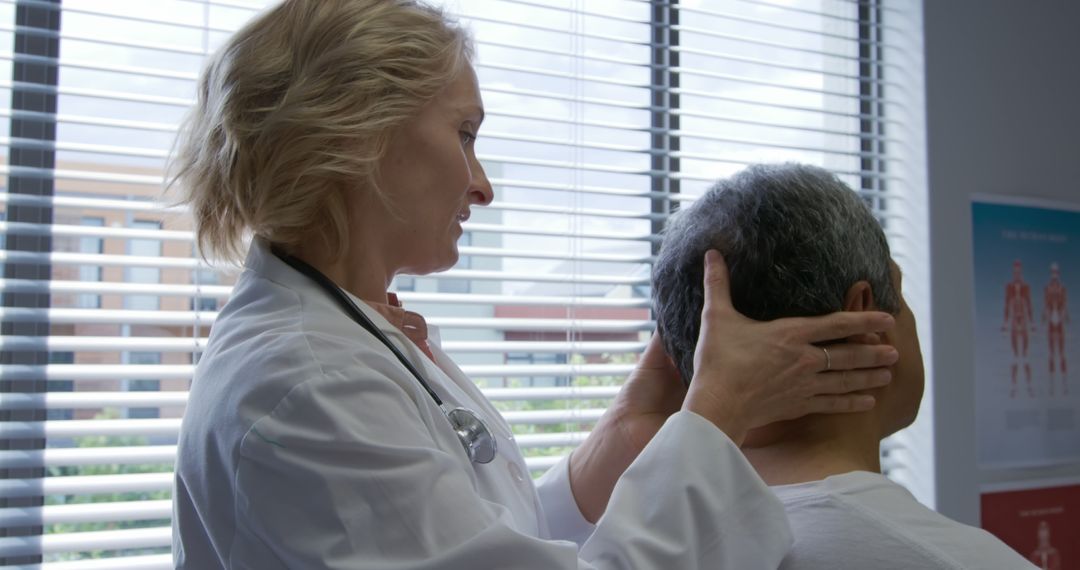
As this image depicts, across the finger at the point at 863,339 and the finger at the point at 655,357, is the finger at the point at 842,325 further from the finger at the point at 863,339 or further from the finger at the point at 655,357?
→ the finger at the point at 655,357

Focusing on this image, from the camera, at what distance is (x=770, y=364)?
998mm

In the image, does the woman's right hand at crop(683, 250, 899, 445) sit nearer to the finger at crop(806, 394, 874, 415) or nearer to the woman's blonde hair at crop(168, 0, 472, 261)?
the finger at crop(806, 394, 874, 415)

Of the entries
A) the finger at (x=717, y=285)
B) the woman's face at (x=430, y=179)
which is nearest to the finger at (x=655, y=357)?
the finger at (x=717, y=285)

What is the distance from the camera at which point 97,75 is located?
1780 mm

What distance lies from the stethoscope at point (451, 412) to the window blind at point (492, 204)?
0.28 metres

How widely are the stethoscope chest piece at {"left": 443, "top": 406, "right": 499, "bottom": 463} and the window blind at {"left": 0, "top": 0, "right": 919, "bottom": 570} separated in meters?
0.48

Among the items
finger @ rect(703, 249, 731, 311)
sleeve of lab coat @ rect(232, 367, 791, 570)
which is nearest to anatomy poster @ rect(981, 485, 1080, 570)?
finger @ rect(703, 249, 731, 311)

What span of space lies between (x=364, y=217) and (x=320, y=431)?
1.03 ft

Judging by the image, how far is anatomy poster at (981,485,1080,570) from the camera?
2.59m

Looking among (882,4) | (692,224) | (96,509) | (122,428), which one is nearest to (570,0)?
(882,4)

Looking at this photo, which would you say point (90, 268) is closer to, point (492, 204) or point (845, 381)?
point (492, 204)

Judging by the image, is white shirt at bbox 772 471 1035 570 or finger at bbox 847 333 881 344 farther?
finger at bbox 847 333 881 344

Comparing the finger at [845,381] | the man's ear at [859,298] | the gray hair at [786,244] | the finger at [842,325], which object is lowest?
the finger at [845,381]

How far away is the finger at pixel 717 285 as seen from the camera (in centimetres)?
104
